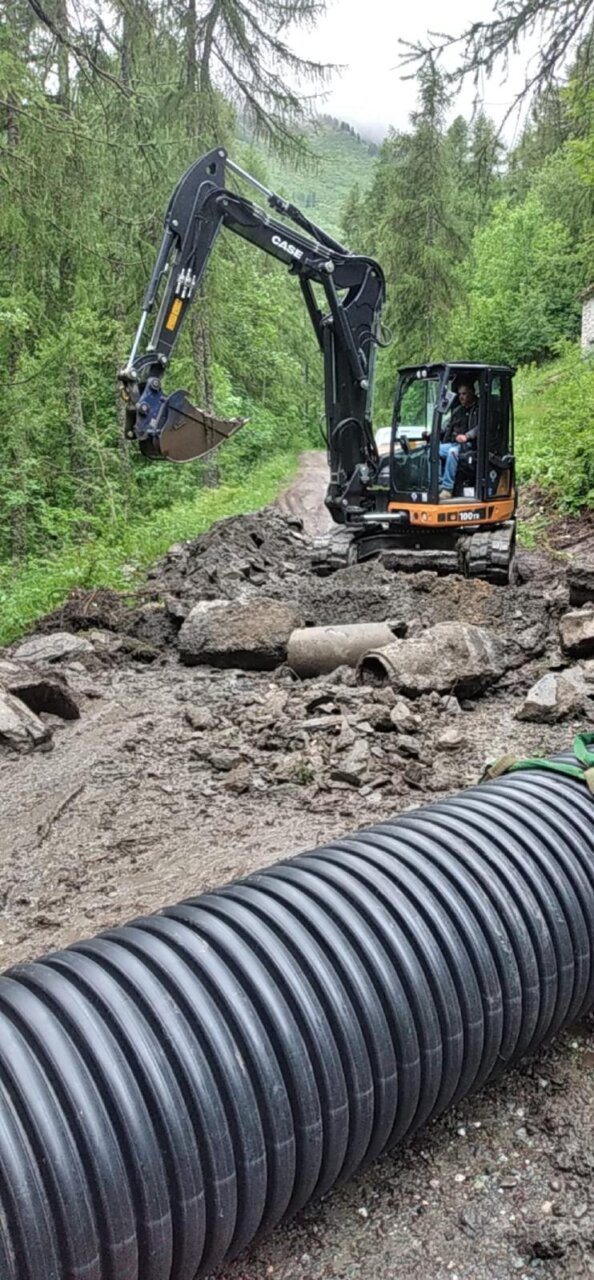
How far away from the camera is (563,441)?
15703 mm

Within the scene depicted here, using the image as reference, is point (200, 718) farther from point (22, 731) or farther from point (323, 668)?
point (323, 668)

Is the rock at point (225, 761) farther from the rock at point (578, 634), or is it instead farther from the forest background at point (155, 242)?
the forest background at point (155, 242)

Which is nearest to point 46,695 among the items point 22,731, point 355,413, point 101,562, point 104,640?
point 22,731

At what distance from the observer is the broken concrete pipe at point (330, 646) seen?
6.36m

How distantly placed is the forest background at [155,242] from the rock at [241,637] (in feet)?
7.58

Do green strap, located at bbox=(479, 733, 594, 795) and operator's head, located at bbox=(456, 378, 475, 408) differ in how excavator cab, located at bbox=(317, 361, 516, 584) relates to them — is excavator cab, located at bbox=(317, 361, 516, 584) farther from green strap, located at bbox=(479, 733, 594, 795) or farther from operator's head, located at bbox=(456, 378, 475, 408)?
green strap, located at bbox=(479, 733, 594, 795)

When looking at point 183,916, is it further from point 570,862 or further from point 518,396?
point 518,396

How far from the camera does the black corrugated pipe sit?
66.5 inches

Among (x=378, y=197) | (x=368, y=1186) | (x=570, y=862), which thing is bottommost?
(x=368, y=1186)

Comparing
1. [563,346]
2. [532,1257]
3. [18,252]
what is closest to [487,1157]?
[532,1257]

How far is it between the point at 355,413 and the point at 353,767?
5948 millimetres

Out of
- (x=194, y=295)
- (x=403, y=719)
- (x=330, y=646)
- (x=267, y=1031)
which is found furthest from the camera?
(x=194, y=295)

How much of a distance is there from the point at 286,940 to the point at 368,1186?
2.31 ft

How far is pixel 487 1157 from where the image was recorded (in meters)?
2.34
